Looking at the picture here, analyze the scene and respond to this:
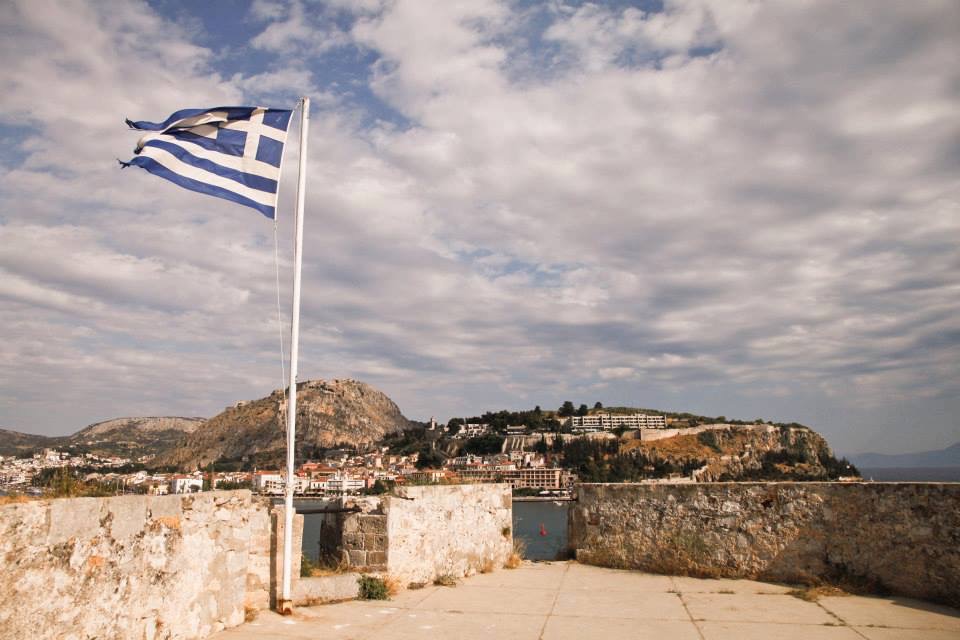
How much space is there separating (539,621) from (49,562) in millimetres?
4517

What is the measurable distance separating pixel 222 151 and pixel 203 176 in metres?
0.39

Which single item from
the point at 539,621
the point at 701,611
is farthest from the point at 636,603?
the point at 539,621

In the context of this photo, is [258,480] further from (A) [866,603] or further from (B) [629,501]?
(A) [866,603]

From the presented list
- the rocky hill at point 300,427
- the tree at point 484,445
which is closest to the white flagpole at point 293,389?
the rocky hill at point 300,427

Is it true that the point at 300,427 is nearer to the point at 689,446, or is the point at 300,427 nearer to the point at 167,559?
the point at 689,446

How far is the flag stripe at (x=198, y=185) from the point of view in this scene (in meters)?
6.51

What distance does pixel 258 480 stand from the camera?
9219mm

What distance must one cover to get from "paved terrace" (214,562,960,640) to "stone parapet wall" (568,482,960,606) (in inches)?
17.6

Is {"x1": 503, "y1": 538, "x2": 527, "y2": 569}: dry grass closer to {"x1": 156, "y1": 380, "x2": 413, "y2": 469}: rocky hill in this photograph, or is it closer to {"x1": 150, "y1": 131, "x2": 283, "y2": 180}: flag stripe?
{"x1": 150, "y1": 131, "x2": 283, "y2": 180}: flag stripe

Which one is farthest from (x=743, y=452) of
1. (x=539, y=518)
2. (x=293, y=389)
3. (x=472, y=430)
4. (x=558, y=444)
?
(x=293, y=389)

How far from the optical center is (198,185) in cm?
673

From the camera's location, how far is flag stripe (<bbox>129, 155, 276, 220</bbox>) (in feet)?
21.4

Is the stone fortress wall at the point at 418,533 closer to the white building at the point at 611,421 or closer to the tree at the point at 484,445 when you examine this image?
the tree at the point at 484,445

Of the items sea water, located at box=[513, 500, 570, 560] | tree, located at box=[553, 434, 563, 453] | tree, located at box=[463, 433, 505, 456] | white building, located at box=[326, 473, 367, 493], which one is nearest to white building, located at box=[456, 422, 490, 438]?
tree, located at box=[463, 433, 505, 456]
